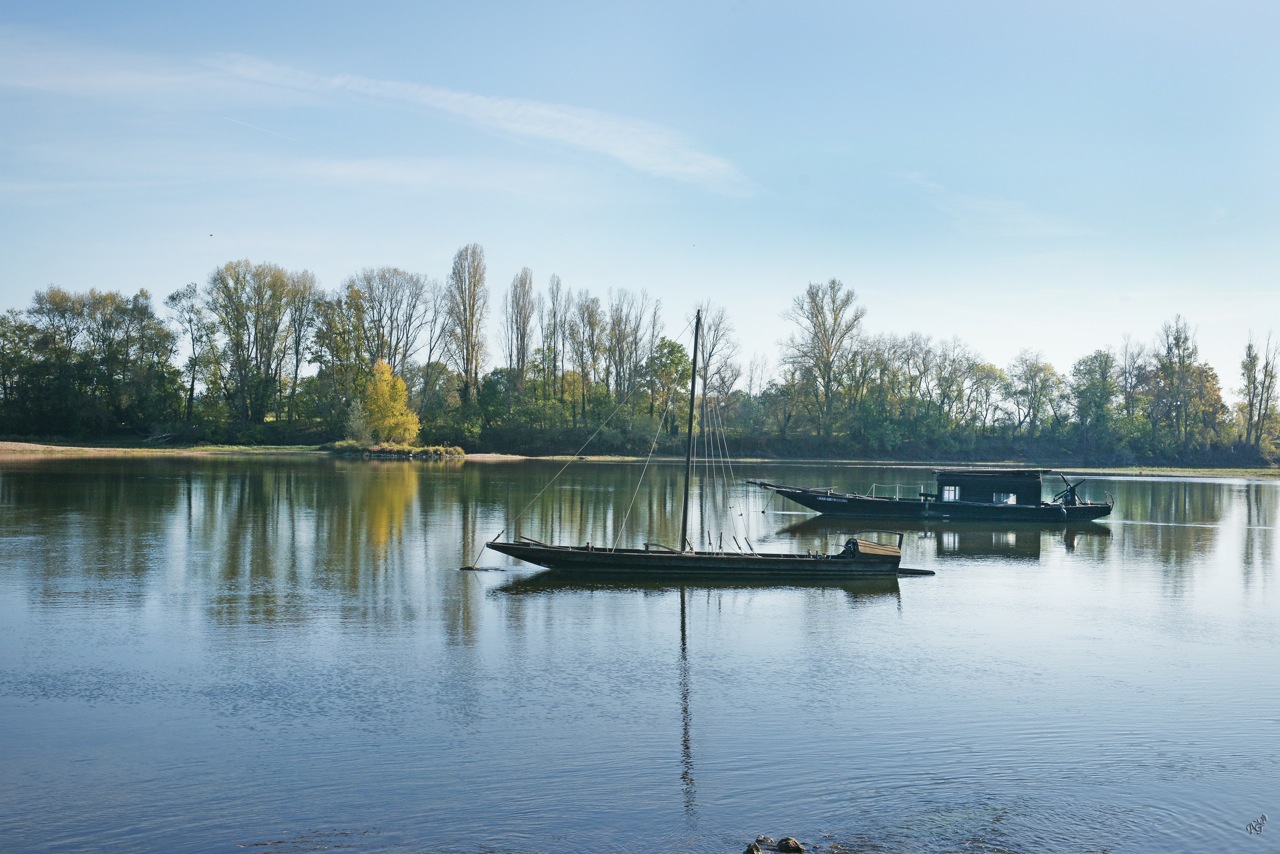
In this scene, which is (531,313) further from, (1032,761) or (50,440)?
(1032,761)

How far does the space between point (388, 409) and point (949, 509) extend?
53.8m

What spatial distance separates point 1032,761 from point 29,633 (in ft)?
50.3

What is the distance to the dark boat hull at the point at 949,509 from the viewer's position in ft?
131

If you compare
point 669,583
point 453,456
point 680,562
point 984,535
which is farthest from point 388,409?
point 669,583

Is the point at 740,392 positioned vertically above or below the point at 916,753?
above

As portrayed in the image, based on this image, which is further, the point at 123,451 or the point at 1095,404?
the point at 1095,404

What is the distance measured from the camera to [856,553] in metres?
23.8

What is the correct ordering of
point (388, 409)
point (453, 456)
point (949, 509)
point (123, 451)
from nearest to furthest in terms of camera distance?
point (949, 509) → point (123, 451) → point (388, 409) → point (453, 456)

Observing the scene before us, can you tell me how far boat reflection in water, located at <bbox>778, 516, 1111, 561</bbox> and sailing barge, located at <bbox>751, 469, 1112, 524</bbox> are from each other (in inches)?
16.2

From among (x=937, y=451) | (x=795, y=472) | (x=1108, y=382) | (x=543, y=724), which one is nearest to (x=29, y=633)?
(x=543, y=724)

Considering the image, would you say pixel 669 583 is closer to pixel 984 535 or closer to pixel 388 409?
pixel 984 535

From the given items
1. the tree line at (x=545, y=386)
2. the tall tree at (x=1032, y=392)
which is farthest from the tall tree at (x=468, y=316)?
the tall tree at (x=1032, y=392)

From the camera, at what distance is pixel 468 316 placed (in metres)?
89.6

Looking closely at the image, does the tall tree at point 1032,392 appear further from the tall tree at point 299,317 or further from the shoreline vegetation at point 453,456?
the tall tree at point 299,317
